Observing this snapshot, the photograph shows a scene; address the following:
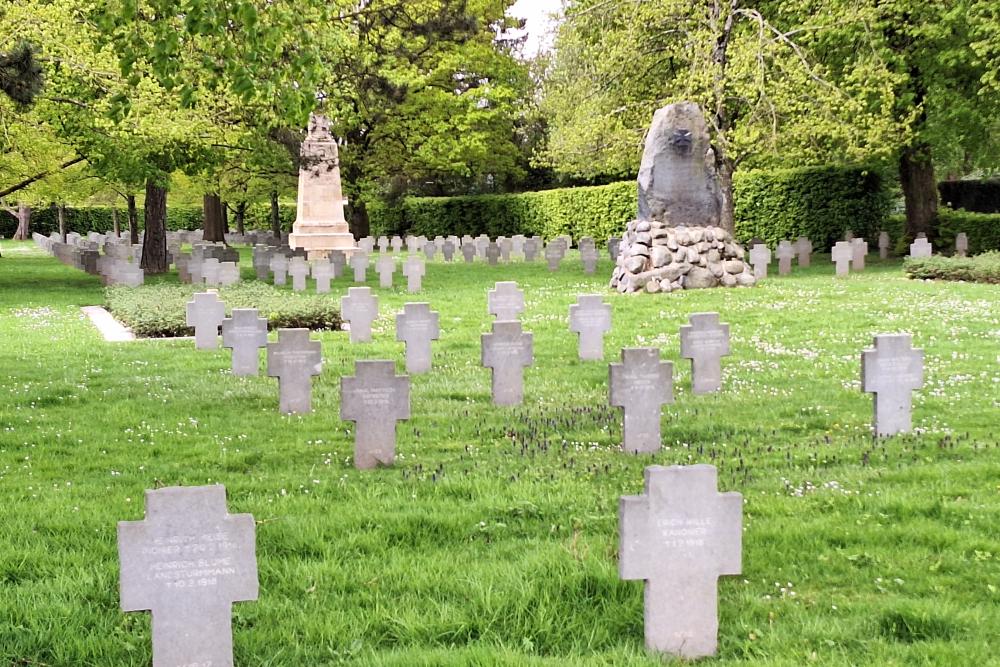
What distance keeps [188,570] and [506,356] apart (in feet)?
16.9

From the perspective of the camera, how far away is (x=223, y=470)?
21.1 ft

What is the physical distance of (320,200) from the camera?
98.5 ft

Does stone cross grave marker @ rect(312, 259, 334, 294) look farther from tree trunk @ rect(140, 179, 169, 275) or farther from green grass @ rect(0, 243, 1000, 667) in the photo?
green grass @ rect(0, 243, 1000, 667)

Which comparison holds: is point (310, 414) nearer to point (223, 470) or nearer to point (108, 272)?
point (223, 470)

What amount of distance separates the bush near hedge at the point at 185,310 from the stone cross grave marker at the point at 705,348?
278 inches

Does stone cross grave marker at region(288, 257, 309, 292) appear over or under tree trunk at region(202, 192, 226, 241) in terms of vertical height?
under

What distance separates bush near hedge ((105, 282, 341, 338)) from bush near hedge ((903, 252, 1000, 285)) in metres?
11.6

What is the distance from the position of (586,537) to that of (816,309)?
10646 mm

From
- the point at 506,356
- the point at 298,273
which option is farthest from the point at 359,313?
the point at 298,273

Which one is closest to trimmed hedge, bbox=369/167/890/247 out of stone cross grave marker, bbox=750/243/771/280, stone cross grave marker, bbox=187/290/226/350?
stone cross grave marker, bbox=750/243/771/280

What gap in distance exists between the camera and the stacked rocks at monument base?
60.7 feet

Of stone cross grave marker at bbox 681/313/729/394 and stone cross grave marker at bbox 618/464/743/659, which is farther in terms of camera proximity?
stone cross grave marker at bbox 681/313/729/394

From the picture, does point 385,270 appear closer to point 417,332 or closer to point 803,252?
point 803,252

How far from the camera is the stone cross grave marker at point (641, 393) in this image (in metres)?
6.80
